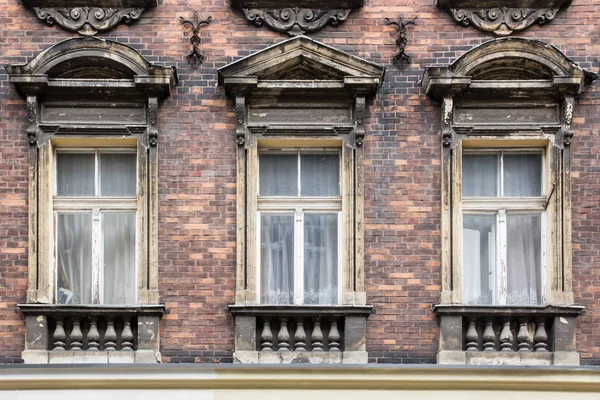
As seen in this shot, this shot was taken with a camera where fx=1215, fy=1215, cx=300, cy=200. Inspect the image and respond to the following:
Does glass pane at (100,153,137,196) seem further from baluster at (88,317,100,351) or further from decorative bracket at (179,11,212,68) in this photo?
baluster at (88,317,100,351)

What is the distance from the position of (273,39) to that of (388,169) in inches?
73.2

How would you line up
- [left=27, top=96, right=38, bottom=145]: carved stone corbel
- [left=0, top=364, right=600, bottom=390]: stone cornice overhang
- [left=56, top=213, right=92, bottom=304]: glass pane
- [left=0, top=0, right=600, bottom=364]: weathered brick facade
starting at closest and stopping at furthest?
[left=0, top=364, right=600, bottom=390]: stone cornice overhang < [left=0, top=0, right=600, bottom=364]: weathered brick facade < [left=27, top=96, right=38, bottom=145]: carved stone corbel < [left=56, top=213, right=92, bottom=304]: glass pane

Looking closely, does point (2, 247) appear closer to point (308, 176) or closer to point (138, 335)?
point (138, 335)

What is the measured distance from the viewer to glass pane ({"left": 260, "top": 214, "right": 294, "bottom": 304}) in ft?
42.0

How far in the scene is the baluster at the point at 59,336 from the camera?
12320mm

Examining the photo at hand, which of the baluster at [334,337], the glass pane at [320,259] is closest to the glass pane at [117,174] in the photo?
the glass pane at [320,259]

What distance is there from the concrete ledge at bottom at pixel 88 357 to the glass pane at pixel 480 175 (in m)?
3.79

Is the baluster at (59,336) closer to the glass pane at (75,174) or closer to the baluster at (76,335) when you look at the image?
the baluster at (76,335)

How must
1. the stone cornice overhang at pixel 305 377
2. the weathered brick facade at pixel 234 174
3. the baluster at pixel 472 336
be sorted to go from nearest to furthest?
the stone cornice overhang at pixel 305 377
the baluster at pixel 472 336
the weathered brick facade at pixel 234 174

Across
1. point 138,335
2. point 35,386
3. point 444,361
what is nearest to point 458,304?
point 444,361

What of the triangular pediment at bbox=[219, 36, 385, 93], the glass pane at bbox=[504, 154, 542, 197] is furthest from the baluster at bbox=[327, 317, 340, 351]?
the triangular pediment at bbox=[219, 36, 385, 93]

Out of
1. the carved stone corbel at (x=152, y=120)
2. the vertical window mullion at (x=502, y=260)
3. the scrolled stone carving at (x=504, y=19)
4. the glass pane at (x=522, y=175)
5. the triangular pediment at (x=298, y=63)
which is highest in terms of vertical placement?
the scrolled stone carving at (x=504, y=19)

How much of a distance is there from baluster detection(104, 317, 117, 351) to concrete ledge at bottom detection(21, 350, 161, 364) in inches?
3.5
